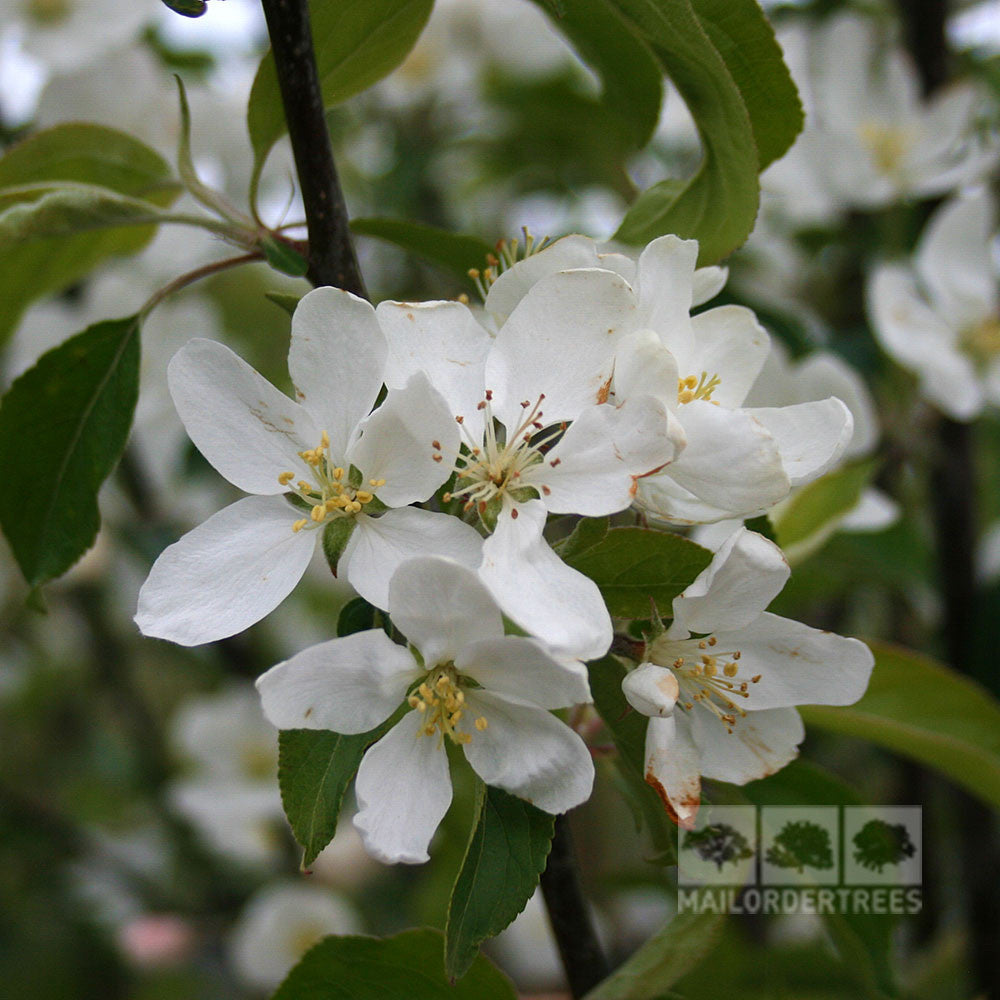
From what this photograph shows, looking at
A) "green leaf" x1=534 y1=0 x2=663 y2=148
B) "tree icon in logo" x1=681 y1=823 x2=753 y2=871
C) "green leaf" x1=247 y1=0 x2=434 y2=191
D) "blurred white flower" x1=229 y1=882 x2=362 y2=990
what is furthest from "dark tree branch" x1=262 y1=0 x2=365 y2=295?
"blurred white flower" x1=229 y1=882 x2=362 y2=990

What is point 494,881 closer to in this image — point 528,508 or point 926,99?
point 528,508

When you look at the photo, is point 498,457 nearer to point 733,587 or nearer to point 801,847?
point 733,587

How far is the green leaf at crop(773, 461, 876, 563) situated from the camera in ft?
3.10

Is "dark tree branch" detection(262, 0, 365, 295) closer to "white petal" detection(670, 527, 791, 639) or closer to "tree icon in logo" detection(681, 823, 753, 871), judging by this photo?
"white petal" detection(670, 527, 791, 639)

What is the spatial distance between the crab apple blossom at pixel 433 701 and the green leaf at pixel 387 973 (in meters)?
0.19

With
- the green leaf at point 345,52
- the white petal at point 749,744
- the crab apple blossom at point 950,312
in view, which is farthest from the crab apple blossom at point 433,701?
the crab apple blossom at point 950,312

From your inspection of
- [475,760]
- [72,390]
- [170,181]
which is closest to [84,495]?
[72,390]

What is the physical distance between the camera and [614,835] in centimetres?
198

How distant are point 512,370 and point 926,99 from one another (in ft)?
4.18

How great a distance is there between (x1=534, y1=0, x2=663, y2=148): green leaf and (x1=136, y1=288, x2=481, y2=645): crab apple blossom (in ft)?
0.96

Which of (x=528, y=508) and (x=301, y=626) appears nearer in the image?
(x=528, y=508)

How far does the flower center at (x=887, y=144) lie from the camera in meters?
1.52

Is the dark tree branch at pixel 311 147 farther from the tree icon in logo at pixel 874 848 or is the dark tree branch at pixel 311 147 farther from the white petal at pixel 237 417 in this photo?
the tree icon in logo at pixel 874 848

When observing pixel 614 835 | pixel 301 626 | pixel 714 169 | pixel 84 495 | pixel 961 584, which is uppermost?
pixel 714 169
